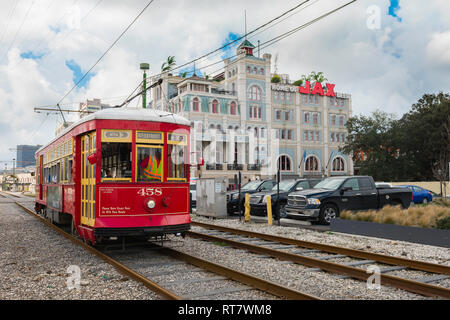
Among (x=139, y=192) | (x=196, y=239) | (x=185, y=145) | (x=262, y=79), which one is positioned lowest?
(x=196, y=239)

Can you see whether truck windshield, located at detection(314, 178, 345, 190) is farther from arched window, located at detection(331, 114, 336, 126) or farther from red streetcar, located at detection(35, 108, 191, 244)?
arched window, located at detection(331, 114, 336, 126)

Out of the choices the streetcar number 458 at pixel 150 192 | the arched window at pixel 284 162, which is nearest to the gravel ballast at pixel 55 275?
the streetcar number 458 at pixel 150 192

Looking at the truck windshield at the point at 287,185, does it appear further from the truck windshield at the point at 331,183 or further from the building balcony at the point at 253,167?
the building balcony at the point at 253,167

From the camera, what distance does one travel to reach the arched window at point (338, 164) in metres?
62.2

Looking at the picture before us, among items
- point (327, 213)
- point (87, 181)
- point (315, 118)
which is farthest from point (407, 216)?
point (315, 118)

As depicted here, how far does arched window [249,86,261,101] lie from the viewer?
5441 centimetres

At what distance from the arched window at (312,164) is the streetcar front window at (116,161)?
52.4 meters

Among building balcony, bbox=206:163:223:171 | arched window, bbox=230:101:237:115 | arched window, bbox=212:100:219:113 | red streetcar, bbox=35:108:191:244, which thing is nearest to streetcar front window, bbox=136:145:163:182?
red streetcar, bbox=35:108:191:244

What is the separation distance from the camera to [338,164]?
62688 mm

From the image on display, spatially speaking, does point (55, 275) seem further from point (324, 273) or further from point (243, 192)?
point (243, 192)
